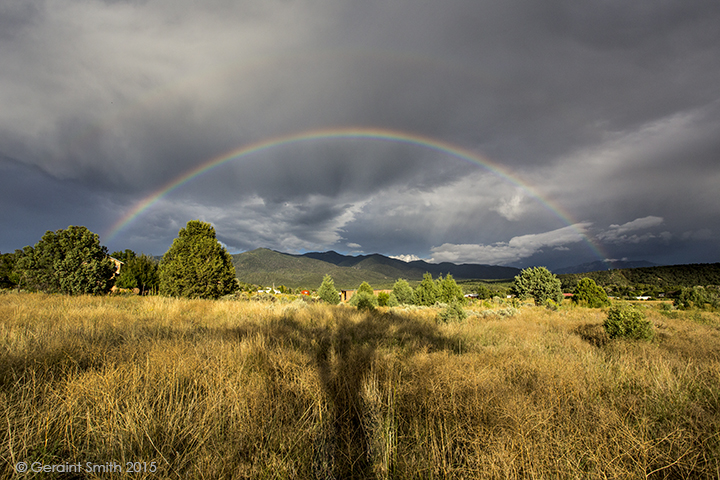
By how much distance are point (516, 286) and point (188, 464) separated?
3399 cm

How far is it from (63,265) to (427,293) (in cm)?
2861

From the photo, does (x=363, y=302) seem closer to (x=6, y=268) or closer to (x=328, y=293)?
(x=328, y=293)

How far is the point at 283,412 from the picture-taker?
2.56 m

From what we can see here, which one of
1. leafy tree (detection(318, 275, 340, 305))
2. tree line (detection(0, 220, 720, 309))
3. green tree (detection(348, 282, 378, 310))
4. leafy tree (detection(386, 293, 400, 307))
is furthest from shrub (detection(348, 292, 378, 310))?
leafy tree (detection(386, 293, 400, 307))

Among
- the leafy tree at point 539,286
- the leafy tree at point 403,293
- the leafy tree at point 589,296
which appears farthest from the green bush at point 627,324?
the leafy tree at point 403,293

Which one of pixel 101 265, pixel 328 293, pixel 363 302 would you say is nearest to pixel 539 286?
pixel 363 302

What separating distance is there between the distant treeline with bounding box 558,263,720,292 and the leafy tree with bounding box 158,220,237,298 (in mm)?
69092

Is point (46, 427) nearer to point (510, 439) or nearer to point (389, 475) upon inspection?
point (389, 475)

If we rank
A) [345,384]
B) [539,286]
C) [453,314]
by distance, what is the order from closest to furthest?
[345,384]
[453,314]
[539,286]

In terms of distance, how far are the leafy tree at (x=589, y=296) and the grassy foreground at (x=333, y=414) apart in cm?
2438

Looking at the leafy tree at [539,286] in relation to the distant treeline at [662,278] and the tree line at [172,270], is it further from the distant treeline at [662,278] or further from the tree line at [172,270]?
the distant treeline at [662,278]

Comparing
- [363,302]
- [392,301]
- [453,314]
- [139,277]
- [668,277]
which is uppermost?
[139,277]

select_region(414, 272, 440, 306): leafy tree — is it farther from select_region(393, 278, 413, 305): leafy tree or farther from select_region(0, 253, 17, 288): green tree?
select_region(0, 253, 17, 288): green tree

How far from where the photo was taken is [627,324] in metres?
7.29
